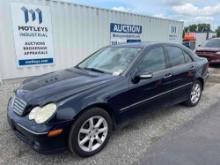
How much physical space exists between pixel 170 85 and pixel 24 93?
2.56 meters

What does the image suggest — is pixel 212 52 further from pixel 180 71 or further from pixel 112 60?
pixel 112 60

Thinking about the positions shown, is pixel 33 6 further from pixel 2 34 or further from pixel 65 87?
pixel 65 87

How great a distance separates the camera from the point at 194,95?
15.4 ft

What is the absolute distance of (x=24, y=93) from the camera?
2.89 meters

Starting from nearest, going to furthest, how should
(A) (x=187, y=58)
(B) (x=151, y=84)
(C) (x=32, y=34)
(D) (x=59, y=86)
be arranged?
(D) (x=59, y=86), (B) (x=151, y=84), (A) (x=187, y=58), (C) (x=32, y=34)

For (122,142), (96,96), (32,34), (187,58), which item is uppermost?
(32,34)

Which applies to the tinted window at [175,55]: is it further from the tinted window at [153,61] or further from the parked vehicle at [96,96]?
the tinted window at [153,61]

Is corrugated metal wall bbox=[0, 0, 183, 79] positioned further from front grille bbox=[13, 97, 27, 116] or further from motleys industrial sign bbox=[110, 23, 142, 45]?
front grille bbox=[13, 97, 27, 116]

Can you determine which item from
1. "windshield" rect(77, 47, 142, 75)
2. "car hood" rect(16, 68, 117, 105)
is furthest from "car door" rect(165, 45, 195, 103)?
"car hood" rect(16, 68, 117, 105)

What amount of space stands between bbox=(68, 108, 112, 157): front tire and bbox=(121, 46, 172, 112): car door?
395mm

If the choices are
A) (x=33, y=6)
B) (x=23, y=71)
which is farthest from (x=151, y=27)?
(x=23, y=71)

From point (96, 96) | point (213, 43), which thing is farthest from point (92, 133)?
point (213, 43)

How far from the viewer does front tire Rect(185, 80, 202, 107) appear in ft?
15.0

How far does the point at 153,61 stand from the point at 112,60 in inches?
29.0
